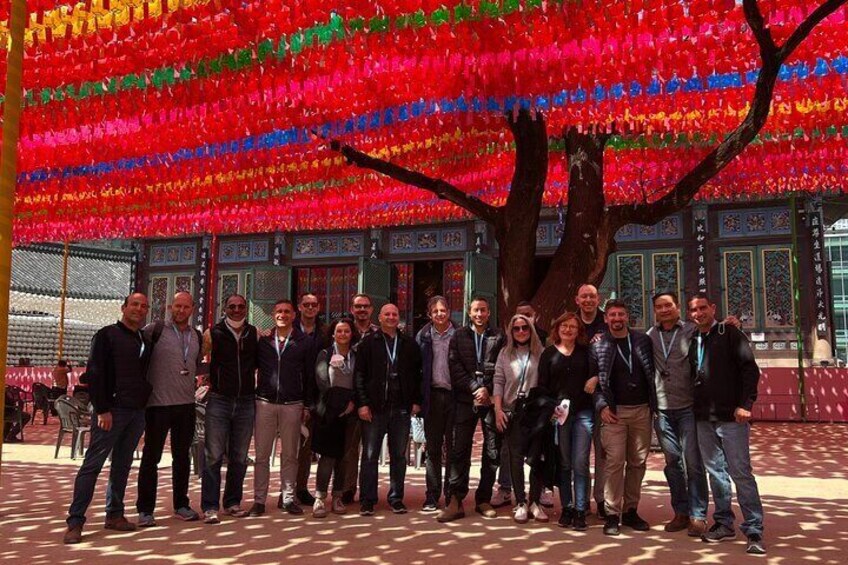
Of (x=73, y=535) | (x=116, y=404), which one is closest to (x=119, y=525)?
(x=73, y=535)

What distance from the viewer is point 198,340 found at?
5.54 meters

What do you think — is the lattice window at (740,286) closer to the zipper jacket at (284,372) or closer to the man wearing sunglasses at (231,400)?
the zipper jacket at (284,372)

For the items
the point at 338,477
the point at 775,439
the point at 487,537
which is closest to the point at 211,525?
the point at 338,477

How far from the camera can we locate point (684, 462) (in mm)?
4961

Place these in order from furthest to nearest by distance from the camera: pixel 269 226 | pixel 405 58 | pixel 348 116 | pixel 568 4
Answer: pixel 269 226
pixel 348 116
pixel 405 58
pixel 568 4

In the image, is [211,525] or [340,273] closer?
[211,525]

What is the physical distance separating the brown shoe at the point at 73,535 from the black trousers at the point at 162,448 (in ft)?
1.76

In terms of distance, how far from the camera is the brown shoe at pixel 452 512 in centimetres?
519

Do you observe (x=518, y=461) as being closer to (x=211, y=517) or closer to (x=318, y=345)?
(x=318, y=345)

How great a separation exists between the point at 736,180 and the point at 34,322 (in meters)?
23.0

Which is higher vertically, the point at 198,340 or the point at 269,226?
the point at 269,226

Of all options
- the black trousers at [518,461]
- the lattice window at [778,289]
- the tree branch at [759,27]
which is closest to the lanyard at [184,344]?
the black trousers at [518,461]

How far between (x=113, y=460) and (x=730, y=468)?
13.5ft

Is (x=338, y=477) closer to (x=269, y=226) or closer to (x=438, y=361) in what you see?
(x=438, y=361)
